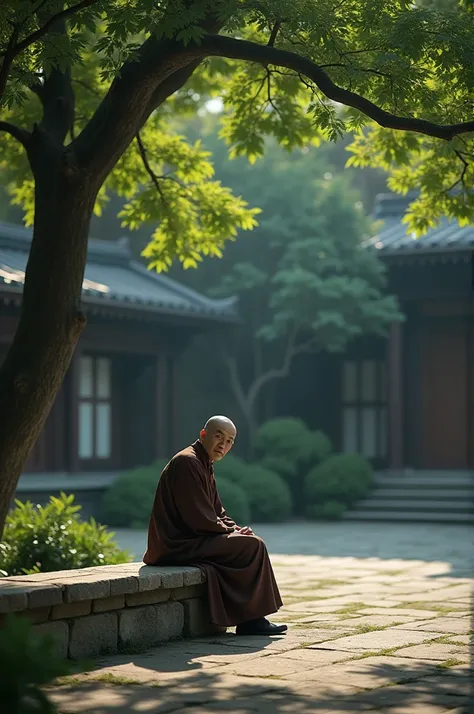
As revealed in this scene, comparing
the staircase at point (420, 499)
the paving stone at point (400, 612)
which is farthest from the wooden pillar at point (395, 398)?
the paving stone at point (400, 612)

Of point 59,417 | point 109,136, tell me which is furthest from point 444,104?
point 59,417

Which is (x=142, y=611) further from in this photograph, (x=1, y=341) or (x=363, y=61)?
(x=1, y=341)

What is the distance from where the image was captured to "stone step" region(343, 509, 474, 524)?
63.2 feet

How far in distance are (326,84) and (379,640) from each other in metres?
3.63

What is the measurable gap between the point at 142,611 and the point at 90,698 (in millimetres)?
1847

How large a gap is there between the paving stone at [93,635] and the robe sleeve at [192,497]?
973 millimetres

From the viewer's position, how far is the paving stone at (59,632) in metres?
6.92

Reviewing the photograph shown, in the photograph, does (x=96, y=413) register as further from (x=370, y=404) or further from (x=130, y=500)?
(x=370, y=404)

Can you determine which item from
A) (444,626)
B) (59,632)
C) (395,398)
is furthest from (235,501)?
(59,632)

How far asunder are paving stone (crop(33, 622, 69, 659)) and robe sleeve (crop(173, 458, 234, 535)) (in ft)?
4.57

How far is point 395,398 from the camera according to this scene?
22.0m

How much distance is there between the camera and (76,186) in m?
Answer: 8.77

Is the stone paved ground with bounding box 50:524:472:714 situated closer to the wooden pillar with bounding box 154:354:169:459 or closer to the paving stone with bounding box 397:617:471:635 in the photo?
the paving stone with bounding box 397:617:471:635

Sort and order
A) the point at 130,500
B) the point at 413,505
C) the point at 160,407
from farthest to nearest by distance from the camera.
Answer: the point at 160,407, the point at 413,505, the point at 130,500
